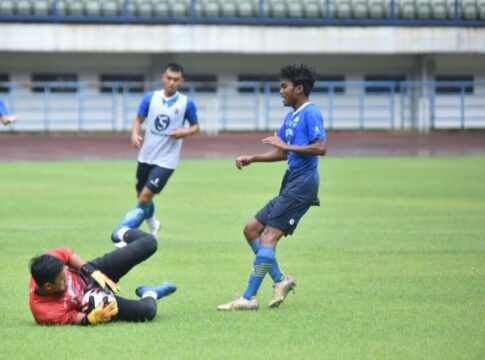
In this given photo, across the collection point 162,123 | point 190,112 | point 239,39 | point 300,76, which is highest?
point 239,39

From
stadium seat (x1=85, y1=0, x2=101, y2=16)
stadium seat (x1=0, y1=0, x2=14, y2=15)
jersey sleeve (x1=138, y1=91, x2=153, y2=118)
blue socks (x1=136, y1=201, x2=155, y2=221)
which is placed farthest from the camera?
stadium seat (x1=85, y1=0, x2=101, y2=16)

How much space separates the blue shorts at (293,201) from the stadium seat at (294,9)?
128 feet

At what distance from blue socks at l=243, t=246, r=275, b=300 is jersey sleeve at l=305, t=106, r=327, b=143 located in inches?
41.3

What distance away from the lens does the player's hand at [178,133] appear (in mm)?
16312

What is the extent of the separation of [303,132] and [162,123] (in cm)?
591

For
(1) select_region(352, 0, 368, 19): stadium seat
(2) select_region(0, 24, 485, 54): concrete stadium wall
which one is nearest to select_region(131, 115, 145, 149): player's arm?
(2) select_region(0, 24, 485, 54): concrete stadium wall

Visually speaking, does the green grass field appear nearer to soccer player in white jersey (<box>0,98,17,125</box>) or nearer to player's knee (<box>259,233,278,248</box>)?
player's knee (<box>259,233,278,248</box>)

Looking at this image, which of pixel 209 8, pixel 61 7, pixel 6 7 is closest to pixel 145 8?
pixel 209 8

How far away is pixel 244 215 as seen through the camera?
19.8 meters

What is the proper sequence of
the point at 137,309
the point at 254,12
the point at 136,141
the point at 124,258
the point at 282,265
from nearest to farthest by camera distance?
the point at 137,309
the point at 124,258
the point at 282,265
the point at 136,141
the point at 254,12

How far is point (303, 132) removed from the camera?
10.9 metres

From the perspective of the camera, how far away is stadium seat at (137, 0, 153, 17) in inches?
1905

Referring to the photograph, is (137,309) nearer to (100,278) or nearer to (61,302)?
(100,278)

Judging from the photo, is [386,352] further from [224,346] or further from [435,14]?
[435,14]
